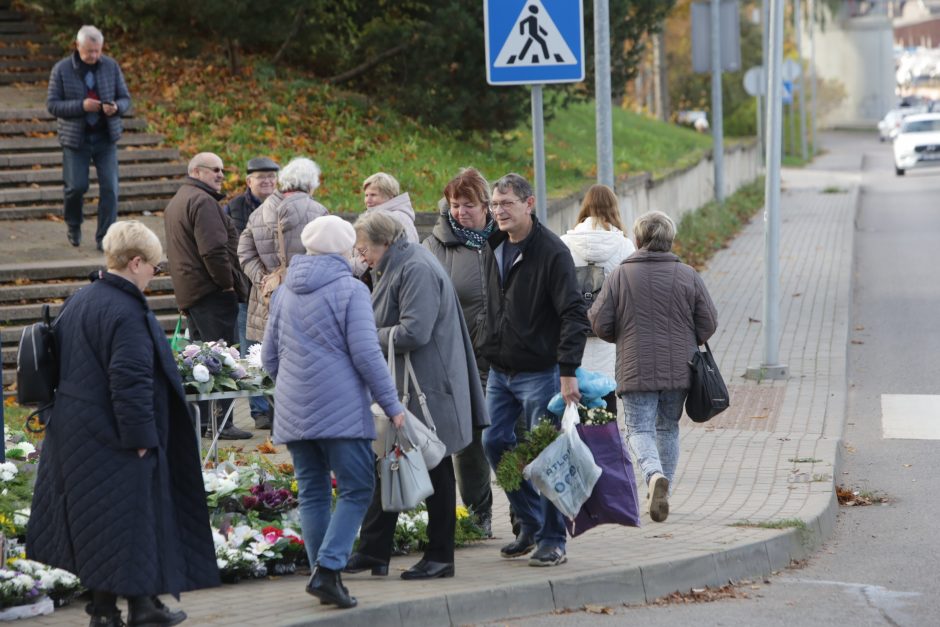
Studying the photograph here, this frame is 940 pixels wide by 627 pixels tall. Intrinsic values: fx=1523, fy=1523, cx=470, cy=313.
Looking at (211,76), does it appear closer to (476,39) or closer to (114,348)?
(476,39)

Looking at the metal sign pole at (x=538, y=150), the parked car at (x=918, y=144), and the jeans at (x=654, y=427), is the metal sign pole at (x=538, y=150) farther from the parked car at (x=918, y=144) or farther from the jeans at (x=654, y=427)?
the parked car at (x=918, y=144)

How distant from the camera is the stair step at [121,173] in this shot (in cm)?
1638

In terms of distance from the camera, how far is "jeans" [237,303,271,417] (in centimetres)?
1091

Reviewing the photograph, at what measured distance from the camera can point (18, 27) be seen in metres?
21.4

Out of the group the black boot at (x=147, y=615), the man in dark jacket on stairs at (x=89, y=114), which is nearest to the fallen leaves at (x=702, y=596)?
the black boot at (x=147, y=615)

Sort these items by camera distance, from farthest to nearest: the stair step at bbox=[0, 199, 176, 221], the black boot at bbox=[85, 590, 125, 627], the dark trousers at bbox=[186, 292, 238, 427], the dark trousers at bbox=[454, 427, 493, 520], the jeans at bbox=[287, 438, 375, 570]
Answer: the stair step at bbox=[0, 199, 176, 221], the dark trousers at bbox=[186, 292, 238, 427], the dark trousers at bbox=[454, 427, 493, 520], the jeans at bbox=[287, 438, 375, 570], the black boot at bbox=[85, 590, 125, 627]

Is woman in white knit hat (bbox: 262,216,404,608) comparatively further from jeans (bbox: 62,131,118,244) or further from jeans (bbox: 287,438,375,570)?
jeans (bbox: 62,131,118,244)

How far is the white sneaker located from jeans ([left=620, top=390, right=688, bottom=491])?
0.13m

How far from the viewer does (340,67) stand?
21.5 metres

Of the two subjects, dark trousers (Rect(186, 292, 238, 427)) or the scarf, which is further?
dark trousers (Rect(186, 292, 238, 427))

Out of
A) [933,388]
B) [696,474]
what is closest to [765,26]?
[933,388]

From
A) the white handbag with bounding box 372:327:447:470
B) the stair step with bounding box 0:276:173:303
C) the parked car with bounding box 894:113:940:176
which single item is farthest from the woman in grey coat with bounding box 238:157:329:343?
the parked car with bounding box 894:113:940:176

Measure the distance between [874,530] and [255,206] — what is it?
502cm

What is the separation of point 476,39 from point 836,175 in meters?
30.6
